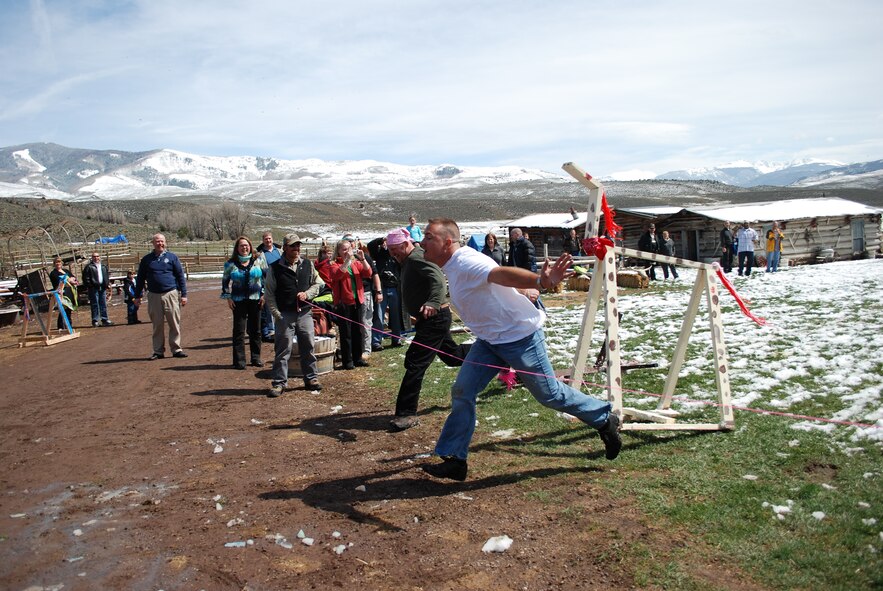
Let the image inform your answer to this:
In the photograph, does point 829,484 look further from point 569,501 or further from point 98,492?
point 98,492

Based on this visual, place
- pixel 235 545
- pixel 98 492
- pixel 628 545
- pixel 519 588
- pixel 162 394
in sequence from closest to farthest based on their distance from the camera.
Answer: pixel 519 588 → pixel 628 545 → pixel 235 545 → pixel 98 492 → pixel 162 394

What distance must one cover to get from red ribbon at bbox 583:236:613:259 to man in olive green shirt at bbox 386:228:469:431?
1.99 metres

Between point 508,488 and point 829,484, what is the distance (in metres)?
2.22

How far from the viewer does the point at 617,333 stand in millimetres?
5520

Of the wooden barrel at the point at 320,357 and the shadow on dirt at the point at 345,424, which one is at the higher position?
the wooden barrel at the point at 320,357

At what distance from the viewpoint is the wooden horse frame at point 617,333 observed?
18.0 ft

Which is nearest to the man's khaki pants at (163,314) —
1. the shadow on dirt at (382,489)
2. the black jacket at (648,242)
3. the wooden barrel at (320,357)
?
the wooden barrel at (320,357)

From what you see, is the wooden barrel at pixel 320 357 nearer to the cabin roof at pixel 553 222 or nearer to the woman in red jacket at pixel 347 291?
the woman in red jacket at pixel 347 291

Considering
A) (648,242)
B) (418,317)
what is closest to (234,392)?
(418,317)

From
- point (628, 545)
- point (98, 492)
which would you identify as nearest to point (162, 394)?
point (98, 492)

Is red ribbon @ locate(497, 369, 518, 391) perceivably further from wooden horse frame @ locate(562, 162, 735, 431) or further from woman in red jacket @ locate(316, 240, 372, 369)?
woman in red jacket @ locate(316, 240, 372, 369)

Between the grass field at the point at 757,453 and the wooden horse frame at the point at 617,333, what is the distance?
0.16 metres

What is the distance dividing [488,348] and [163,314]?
8.94 meters

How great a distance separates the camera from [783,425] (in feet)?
19.1
